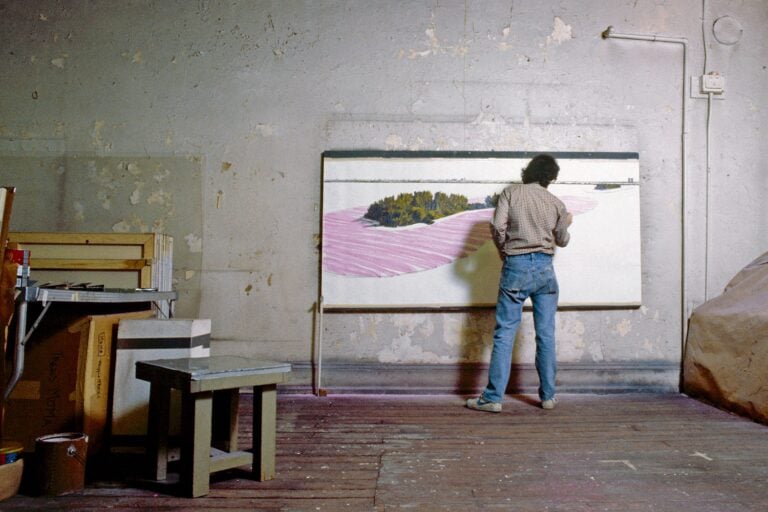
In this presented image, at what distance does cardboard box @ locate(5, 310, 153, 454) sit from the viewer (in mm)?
2256

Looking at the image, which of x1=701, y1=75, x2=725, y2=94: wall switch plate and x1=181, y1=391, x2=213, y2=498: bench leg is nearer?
x1=181, y1=391, x2=213, y2=498: bench leg

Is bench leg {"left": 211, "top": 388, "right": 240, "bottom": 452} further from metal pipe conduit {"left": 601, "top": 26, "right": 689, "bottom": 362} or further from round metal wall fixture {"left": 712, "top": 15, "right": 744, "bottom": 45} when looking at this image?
round metal wall fixture {"left": 712, "top": 15, "right": 744, "bottom": 45}

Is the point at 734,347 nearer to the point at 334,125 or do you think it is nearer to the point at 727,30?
the point at 727,30

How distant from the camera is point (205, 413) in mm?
1905

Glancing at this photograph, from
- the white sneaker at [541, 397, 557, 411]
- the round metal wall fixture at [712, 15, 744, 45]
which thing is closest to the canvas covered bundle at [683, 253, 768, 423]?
the white sneaker at [541, 397, 557, 411]

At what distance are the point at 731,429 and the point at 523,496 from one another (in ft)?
5.33

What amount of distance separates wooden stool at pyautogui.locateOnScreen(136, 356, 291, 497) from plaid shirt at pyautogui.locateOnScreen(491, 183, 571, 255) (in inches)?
68.1

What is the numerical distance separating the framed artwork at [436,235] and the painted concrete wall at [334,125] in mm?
120

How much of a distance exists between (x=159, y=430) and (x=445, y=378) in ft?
6.89

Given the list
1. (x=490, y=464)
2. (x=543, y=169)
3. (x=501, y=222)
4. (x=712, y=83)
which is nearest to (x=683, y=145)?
(x=712, y=83)

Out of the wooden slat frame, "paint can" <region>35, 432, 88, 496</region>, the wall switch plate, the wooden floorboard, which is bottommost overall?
the wooden floorboard

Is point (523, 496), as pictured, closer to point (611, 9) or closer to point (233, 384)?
point (233, 384)

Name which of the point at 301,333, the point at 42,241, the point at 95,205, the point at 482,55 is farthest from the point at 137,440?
the point at 482,55

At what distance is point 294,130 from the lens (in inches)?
150
